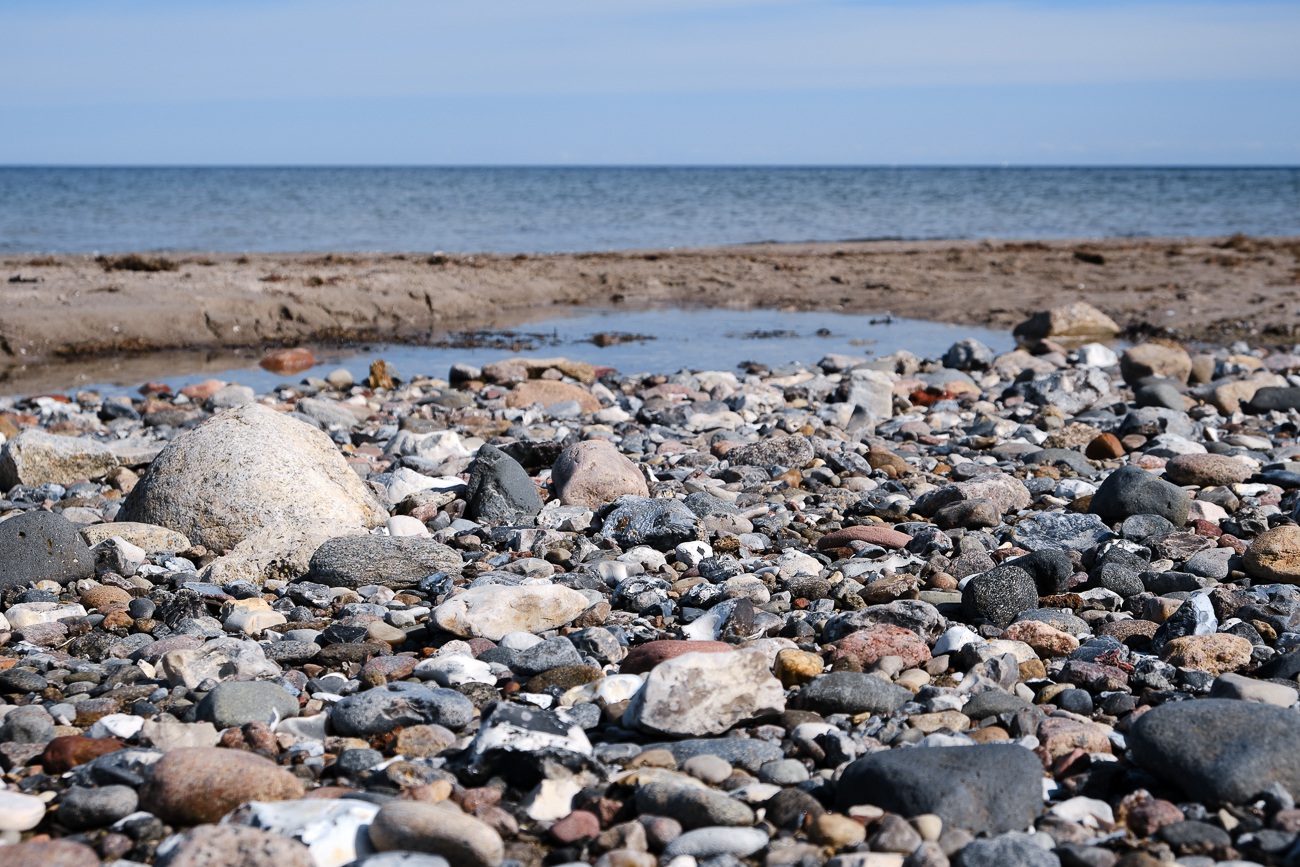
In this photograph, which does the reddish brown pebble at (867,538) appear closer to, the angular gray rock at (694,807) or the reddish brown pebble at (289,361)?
the angular gray rock at (694,807)

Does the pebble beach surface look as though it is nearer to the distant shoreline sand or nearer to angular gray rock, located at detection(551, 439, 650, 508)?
angular gray rock, located at detection(551, 439, 650, 508)

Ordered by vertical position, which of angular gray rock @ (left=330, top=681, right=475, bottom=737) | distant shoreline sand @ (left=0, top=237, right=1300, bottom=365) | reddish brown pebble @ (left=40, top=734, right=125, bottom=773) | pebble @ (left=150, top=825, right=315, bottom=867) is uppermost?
distant shoreline sand @ (left=0, top=237, right=1300, bottom=365)

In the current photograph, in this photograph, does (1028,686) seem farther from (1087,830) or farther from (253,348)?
(253,348)

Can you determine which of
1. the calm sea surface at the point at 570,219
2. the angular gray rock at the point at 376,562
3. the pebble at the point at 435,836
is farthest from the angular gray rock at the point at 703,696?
the calm sea surface at the point at 570,219

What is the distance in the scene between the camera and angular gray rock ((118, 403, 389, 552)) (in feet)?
14.0

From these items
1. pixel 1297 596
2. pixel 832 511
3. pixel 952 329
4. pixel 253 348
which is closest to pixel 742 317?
pixel 952 329

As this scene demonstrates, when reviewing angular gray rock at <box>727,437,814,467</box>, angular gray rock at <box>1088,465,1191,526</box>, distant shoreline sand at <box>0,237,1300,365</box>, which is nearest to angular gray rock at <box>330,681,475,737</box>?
angular gray rock at <box>1088,465,1191,526</box>

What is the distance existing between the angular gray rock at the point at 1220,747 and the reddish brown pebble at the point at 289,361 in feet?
28.5

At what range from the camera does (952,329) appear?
1274cm

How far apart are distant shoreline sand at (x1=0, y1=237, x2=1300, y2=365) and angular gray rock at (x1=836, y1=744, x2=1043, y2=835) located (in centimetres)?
1022

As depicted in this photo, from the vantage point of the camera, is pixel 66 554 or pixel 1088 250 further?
pixel 1088 250

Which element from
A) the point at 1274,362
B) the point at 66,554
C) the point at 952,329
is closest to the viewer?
the point at 66,554

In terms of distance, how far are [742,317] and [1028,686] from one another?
10691 millimetres

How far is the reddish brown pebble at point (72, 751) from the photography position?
8.30 ft
